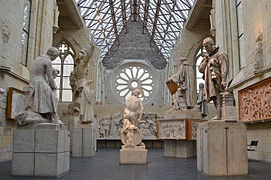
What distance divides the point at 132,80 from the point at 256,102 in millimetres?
25654

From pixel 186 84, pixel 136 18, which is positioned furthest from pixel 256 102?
pixel 136 18

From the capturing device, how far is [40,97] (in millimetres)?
5035

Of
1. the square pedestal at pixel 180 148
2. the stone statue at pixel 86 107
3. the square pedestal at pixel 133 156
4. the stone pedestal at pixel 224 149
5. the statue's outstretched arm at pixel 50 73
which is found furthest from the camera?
the stone statue at pixel 86 107

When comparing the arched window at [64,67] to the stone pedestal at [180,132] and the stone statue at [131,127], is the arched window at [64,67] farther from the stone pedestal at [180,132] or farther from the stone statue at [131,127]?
the stone statue at [131,127]

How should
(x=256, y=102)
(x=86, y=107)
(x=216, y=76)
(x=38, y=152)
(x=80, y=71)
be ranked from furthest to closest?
(x=80, y=71) → (x=86, y=107) → (x=256, y=102) → (x=216, y=76) → (x=38, y=152)

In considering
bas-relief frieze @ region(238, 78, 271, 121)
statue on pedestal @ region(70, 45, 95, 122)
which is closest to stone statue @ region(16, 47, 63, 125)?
statue on pedestal @ region(70, 45, 95, 122)

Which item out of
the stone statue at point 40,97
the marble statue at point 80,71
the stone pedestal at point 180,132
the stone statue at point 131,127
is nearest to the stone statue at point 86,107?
the marble statue at point 80,71

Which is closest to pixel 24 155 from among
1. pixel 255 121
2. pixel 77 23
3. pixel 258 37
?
pixel 255 121

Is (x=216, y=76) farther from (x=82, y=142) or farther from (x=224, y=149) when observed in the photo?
(x=82, y=142)

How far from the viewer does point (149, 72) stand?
3375cm

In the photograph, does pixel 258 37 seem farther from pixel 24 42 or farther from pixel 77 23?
pixel 77 23

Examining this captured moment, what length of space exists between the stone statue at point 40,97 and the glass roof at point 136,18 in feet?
46.3

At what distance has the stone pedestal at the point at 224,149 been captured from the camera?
16.2 feet

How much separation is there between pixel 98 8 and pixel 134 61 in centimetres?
1300
